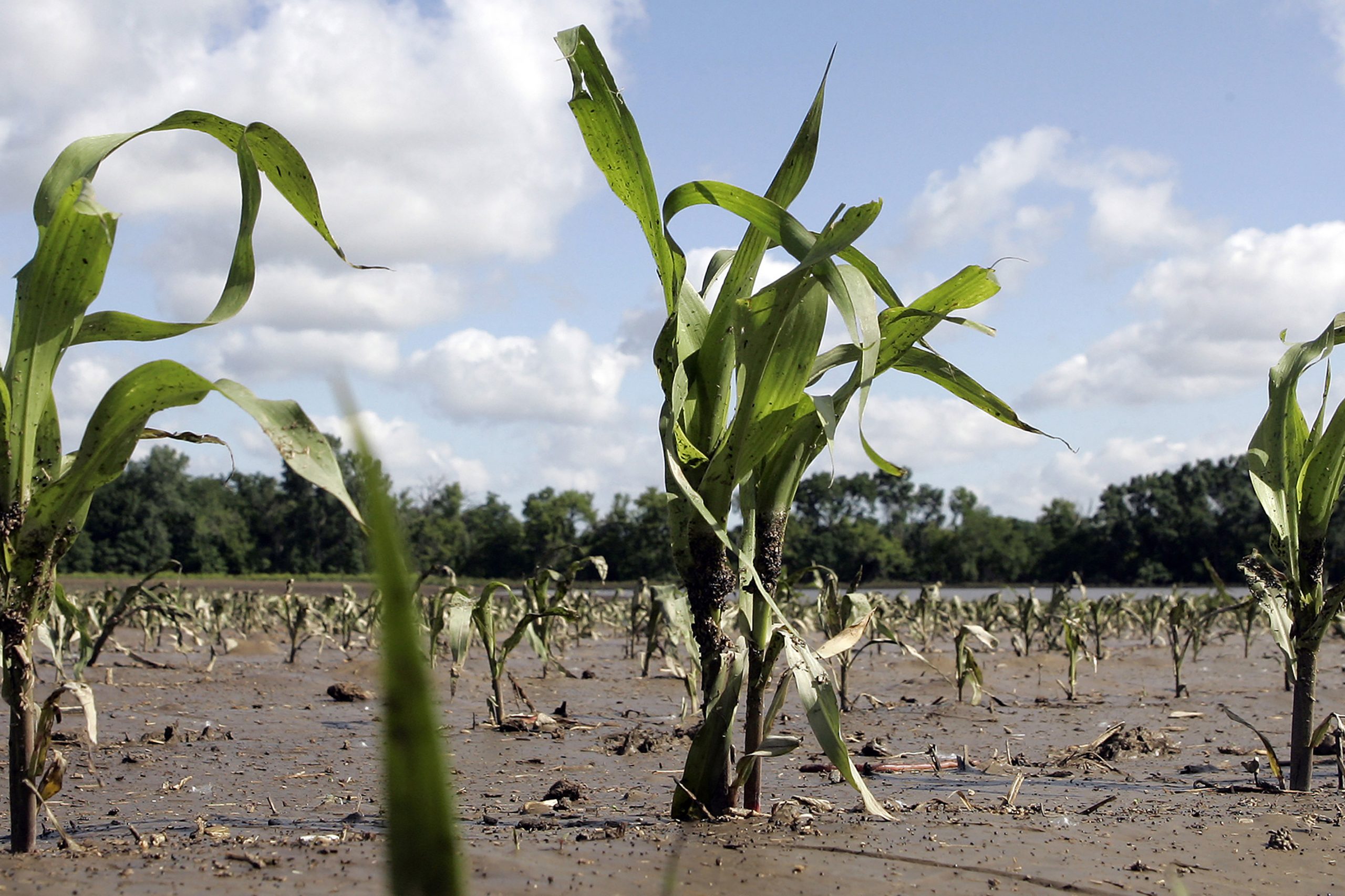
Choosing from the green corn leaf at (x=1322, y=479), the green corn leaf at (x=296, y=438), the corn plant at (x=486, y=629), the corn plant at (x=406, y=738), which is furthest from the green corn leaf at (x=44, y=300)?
the green corn leaf at (x=1322, y=479)

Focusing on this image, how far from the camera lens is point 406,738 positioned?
1.08ft

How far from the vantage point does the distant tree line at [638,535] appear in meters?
59.5

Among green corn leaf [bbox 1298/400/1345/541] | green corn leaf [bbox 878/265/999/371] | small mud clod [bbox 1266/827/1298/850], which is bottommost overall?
small mud clod [bbox 1266/827/1298/850]

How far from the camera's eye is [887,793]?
12.0 feet

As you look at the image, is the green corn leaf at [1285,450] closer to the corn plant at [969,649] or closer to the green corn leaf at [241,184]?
the corn plant at [969,649]

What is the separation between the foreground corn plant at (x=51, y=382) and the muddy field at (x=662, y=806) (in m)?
0.48

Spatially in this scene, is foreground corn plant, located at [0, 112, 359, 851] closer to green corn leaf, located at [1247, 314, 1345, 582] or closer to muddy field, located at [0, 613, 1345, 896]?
muddy field, located at [0, 613, 1345, 896]

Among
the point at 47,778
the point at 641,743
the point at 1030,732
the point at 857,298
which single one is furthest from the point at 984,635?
the point at 47,778

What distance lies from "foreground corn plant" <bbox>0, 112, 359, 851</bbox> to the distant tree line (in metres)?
47.9

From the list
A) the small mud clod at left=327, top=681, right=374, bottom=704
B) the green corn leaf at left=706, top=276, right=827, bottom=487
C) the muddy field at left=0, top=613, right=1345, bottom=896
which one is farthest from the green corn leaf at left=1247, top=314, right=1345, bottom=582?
the small mud clod at left=327, top=681, right=374, bottom=704

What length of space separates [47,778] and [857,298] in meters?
2.15

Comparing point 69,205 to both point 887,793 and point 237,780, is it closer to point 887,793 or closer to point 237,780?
point 237,780

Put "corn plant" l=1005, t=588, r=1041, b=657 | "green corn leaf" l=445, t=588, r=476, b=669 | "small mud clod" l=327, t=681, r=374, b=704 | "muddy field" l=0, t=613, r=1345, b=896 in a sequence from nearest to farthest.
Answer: "muddy field" l=0, t=613, r=1345, b=896 < "green corn leaf" l=445, t=588, r=476, b=669 < "small mud clod" l=327, t=681, r=374, b=704 < "corn plant" l=1005, t=588, r=1041, b=657

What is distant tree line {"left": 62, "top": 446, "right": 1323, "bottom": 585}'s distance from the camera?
195 ft
